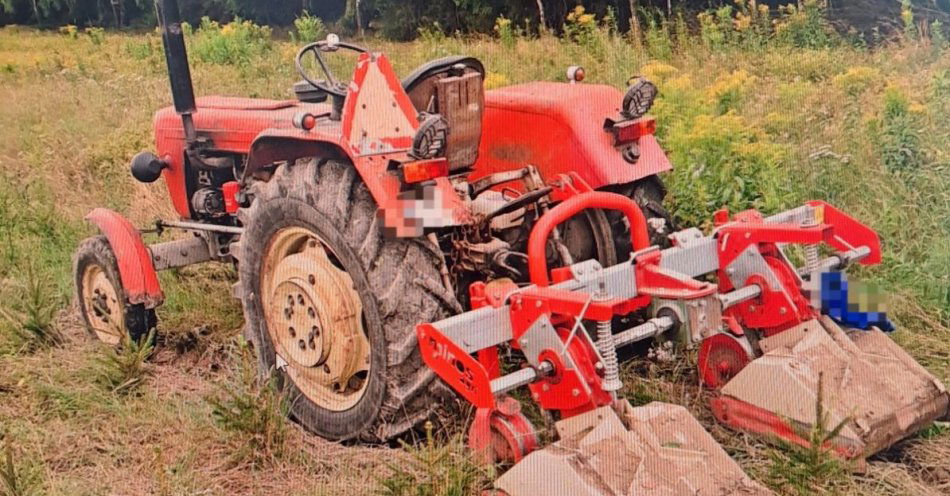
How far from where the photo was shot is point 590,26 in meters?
9.38

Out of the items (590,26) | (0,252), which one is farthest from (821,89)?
(0,252)

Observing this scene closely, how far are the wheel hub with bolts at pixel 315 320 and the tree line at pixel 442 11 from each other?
5.37 metres

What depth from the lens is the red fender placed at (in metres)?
4.87

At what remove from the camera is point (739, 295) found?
364 centimetres

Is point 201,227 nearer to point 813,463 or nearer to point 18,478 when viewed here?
point 18,478

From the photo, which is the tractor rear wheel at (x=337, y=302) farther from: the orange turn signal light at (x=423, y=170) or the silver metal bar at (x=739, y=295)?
the silver metal bar at (x=739, y=295)

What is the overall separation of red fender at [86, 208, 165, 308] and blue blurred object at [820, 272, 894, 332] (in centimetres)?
323

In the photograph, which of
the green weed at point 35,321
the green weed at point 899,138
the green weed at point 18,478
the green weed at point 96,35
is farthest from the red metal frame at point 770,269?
the green weed at point 96,35

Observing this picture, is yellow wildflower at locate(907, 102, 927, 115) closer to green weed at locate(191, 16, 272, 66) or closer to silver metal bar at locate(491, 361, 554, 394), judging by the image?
silver metal bar at locate(491, 361, 554, 394)

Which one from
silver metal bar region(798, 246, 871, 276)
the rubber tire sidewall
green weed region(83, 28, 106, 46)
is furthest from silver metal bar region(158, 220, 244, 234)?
green weed region(83, 28, 106, 46)

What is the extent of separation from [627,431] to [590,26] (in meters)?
7.00

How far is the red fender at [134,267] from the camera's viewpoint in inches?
192

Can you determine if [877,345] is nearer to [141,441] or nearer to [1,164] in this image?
[141,441]

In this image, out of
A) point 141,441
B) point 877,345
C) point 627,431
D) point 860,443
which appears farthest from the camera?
point 141,441
